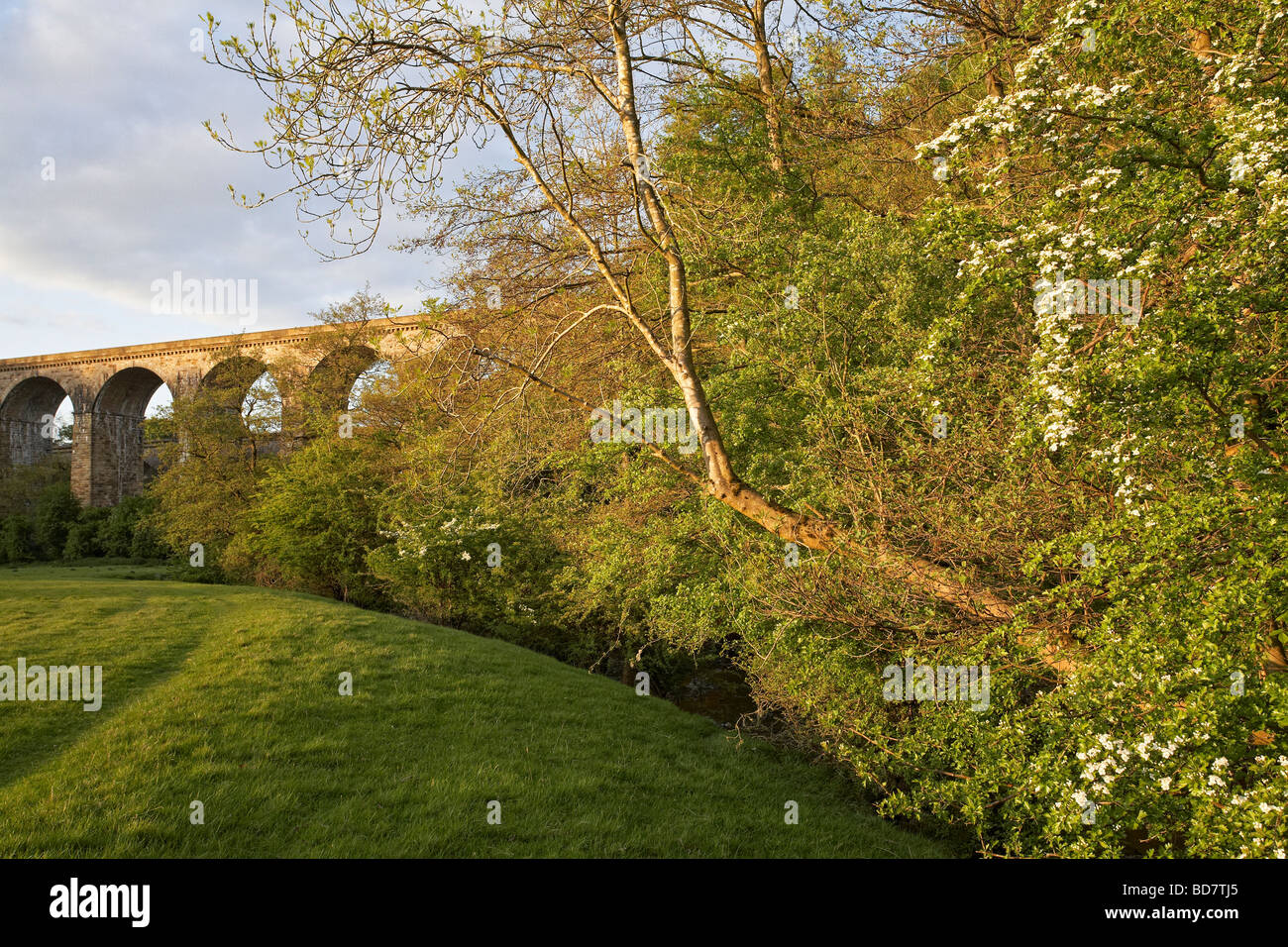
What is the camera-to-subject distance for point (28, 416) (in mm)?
48094

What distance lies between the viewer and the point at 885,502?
6234mm

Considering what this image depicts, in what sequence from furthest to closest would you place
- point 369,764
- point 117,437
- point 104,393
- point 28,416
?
1. point 28,416
2. point 117,437
3. point 104,393
4. point 369,764

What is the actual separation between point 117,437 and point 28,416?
10.9 m

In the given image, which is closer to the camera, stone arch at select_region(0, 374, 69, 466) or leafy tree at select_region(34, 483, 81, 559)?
leafy tree at select_region(34, 483, 81, 559)

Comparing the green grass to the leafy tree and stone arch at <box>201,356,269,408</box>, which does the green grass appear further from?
the leafy tree

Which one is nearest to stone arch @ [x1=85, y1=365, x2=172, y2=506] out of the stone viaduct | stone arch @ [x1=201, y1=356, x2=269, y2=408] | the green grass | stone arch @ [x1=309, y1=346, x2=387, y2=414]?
A: the stone viaduct

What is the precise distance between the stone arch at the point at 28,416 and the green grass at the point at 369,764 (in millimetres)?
48656

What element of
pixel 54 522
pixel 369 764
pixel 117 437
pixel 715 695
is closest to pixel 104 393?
pixel 117 437

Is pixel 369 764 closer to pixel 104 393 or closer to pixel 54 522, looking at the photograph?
pixel 54 522

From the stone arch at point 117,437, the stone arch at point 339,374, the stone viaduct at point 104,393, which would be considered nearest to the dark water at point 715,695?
the stone arch at point 339,374

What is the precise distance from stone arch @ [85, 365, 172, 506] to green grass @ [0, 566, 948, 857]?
37.7m

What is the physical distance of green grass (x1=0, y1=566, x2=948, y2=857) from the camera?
16.3 feet

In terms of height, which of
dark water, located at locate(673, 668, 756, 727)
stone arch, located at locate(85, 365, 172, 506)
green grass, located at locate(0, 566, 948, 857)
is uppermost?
stone arch, located at locate(85, 365, 172, 506)
